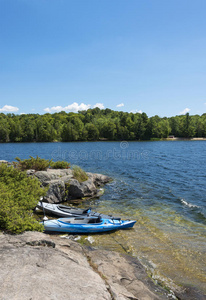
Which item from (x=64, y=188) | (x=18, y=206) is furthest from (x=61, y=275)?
(x=64, y=188)

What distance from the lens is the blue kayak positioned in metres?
11.4

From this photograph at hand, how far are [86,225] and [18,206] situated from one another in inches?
159

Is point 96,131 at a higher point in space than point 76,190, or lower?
higher

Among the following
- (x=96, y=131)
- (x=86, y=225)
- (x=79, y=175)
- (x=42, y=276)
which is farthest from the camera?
(x=96, y=131)

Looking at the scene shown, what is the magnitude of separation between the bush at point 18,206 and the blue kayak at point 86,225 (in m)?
1.80

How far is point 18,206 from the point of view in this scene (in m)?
9.40

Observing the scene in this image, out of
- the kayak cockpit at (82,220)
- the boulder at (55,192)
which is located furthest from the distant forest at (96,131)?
the kayak cockpit at (82,220)

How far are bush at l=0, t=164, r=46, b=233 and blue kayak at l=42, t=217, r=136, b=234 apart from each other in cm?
180

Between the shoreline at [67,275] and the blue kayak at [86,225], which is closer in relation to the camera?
the shoreline at [67,275]

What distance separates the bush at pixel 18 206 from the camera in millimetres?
8164

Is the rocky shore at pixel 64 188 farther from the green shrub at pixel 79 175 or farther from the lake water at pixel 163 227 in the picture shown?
the lake water at pixel 163 227

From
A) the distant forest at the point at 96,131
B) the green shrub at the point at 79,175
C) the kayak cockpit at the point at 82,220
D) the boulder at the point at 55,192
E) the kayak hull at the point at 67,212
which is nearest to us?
the kayak cockpit at the point at 82,220

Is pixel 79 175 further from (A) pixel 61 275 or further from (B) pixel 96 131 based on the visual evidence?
(B) pixel 96 131

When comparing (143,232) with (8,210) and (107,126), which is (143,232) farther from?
(107,126)
